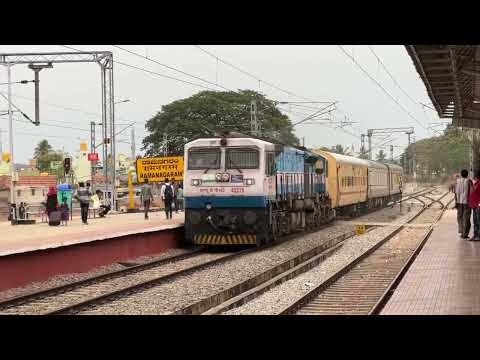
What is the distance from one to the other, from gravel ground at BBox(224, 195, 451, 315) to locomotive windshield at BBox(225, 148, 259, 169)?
304cm

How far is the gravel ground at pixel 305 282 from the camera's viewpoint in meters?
10.2

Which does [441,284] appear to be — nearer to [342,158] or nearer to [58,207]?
[58,207]

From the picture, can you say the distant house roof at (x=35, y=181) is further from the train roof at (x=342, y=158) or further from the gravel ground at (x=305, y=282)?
the gravel ground at (x=305, y=282)

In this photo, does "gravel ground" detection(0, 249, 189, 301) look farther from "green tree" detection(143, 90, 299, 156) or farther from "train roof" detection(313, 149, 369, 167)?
"green tree" detection(143, 90, 299, 156)

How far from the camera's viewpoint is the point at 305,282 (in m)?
13.1

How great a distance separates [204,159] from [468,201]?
21.3 ft

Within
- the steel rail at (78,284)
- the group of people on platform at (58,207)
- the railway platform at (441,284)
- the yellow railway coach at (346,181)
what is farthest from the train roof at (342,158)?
the railway platform at (441,284)

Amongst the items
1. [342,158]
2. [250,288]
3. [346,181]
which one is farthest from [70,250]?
[342,158]

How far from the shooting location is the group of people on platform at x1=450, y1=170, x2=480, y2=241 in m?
15.7

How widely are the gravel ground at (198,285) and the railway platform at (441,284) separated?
3098 millimetres
